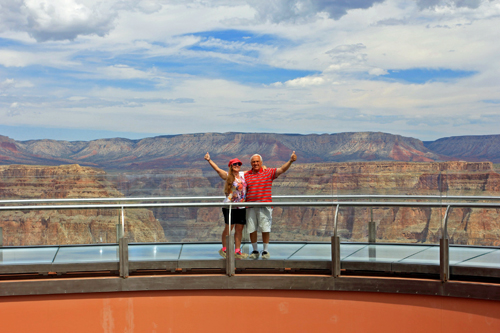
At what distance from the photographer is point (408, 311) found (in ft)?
22.7

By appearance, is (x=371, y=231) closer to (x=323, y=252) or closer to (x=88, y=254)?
(x=323, y=252)

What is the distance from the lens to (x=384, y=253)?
7426 mm

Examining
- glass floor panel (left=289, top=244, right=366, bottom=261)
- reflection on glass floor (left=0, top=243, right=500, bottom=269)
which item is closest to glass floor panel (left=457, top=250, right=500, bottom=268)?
reflection on glass floor (left=0, top=243, right=500, bottom=269)

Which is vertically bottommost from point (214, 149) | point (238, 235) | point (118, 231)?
point (238, 235)

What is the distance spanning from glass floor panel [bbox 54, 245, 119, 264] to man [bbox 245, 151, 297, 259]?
2.09 metres

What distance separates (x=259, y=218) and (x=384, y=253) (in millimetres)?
1947

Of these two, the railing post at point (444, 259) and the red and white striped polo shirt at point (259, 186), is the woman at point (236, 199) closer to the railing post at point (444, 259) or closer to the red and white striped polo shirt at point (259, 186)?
the red and white striped polo shirt at point (259, 186)

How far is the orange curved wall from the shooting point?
702 cm

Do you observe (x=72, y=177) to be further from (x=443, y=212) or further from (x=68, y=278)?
(x=443, y=212)

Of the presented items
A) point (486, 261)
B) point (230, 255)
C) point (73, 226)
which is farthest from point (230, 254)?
point (486, 261)

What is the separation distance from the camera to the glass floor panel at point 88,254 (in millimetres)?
7426

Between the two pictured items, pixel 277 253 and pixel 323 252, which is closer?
pixel 323 252

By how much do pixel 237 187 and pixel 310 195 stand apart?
1997mm

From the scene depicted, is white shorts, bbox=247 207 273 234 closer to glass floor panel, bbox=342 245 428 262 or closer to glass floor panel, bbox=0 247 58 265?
glass floor panel, bbox=342 245 428 262
